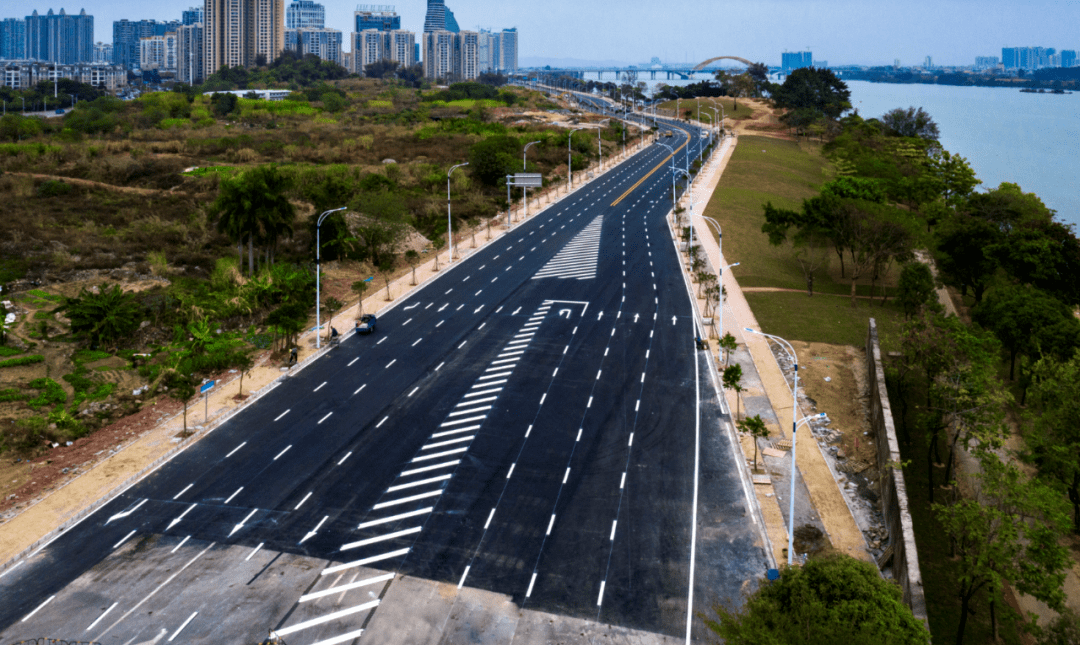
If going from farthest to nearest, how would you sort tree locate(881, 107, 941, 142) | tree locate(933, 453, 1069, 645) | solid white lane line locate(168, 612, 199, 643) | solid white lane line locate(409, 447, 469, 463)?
tree locate(881, 107, 941, 142)
solid white lane line locate(409, 447, 469, 463)
tree locate(933, 453, 1069, 645)
solid white lane line locate(168, 612, 199, 643)

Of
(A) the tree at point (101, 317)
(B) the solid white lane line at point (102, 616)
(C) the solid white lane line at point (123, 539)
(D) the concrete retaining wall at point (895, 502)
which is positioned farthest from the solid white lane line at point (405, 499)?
(A) the tree at point (101, 317)

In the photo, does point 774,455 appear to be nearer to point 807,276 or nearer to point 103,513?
point 103,513

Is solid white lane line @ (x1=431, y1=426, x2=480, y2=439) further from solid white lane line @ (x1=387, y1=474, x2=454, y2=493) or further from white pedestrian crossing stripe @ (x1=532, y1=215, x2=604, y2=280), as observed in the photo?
white pedestrian crossing stripe @ (x1=532, y1=215, x2=604, y2=280)

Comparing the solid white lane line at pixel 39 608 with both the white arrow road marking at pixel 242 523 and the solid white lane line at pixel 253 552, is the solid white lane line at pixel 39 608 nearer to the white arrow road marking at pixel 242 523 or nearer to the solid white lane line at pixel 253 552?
the white arrow road marking at pixel 242 523

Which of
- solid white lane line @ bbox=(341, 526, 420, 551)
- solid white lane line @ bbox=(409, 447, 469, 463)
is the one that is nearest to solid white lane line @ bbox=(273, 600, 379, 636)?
solid white lane line @ bbox=(341, 526, 420, 551)

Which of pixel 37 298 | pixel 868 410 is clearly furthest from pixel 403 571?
pixel 37 298

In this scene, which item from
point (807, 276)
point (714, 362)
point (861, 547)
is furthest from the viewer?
point (807, 276)

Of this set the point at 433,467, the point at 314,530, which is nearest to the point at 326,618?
the point at 314,530
